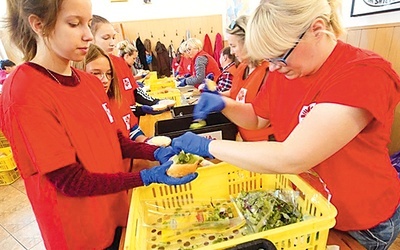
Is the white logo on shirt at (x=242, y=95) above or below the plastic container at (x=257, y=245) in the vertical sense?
above

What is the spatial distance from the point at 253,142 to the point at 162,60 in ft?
17.5

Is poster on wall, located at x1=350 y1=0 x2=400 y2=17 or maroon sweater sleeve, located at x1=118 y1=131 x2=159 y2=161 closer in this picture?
maroon sweater sleeve, located at x1=118 y1=131 x2=159 y2=161

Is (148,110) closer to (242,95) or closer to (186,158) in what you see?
(242,95)

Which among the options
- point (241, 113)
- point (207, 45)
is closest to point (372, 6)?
point (241, 113)

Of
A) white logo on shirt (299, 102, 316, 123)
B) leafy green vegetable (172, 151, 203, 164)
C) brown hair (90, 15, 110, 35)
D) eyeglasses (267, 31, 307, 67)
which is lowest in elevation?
leafy green vegetable (172, 151, 203, 164)

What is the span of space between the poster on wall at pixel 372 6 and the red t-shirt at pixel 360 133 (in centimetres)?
138

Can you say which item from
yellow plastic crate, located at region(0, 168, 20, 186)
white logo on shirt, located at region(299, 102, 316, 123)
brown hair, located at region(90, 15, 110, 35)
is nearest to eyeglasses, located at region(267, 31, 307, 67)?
white logo on shirt, located at region(299, 102, 316, 123)

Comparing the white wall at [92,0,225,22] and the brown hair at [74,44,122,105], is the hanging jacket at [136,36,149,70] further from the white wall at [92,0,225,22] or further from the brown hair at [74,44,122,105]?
the brown hair at [74,44,122,105]

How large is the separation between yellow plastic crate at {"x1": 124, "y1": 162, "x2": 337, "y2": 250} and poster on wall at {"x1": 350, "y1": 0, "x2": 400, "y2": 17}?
5.12 ft

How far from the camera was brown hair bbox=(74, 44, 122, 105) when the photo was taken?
1210mm

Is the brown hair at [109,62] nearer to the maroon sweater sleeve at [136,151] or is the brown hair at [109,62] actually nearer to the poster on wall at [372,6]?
the maroon sweater sleeve at [136,151]

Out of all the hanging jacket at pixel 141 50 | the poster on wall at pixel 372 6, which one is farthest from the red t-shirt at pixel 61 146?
the hanging jacket at pixel 141 50

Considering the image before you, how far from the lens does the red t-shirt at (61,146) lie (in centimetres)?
67

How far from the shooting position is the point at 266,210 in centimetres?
82
